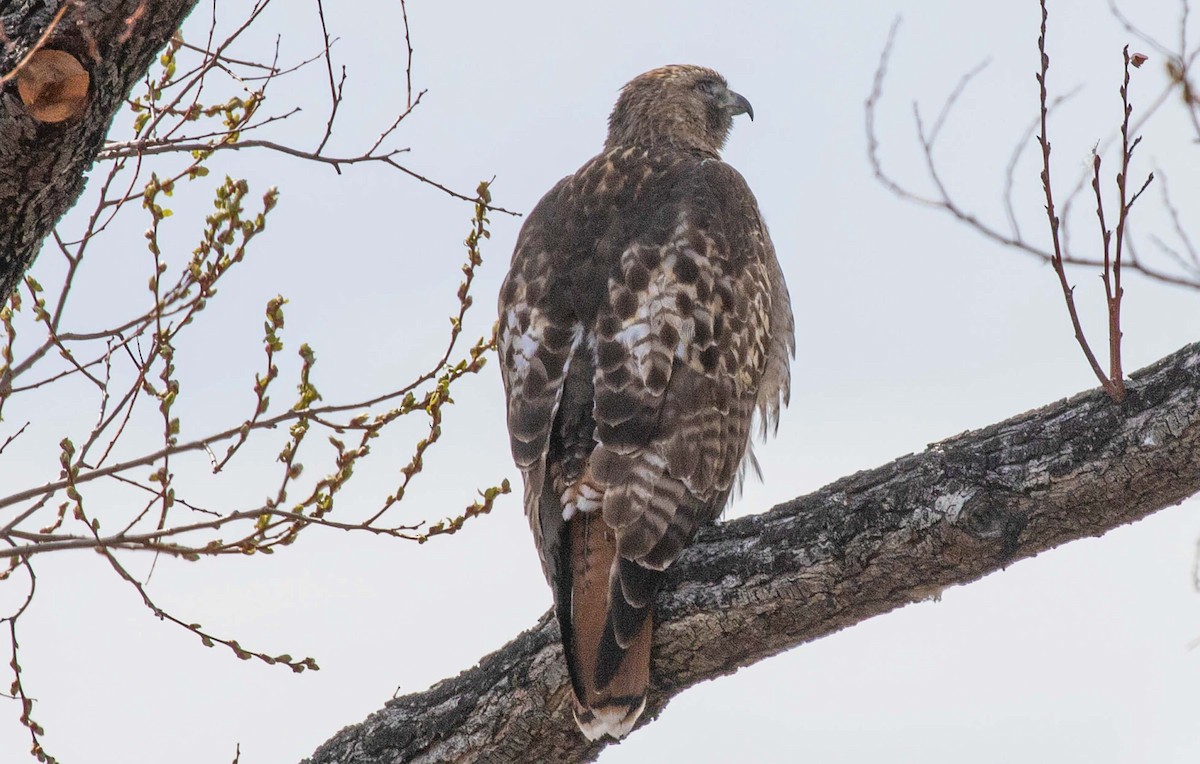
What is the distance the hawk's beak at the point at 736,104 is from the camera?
259 inches

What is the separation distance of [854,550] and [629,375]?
1120 millimetres

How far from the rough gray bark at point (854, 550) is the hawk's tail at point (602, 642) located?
0.08 m

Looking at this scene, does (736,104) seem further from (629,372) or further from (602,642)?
(602,642)

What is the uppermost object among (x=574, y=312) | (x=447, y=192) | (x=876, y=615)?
(x=447, y=192)

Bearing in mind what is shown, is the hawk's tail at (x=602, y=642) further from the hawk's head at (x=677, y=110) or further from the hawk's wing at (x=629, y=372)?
the hawk's head at (x=677, y=110)

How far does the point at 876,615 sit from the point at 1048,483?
0.59 metres

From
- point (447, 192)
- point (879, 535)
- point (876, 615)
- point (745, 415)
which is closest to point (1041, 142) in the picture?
point (879, 535)

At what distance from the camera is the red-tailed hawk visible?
380 centimetres

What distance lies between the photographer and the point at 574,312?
15.1ft

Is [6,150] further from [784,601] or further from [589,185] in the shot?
[589,185]

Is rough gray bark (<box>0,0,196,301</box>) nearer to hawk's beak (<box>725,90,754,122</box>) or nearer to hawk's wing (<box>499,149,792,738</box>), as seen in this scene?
hawk's wing (<box>499,149,792,738</box>)

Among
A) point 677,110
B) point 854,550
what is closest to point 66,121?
point 854,550

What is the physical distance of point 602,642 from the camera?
3.71 meters

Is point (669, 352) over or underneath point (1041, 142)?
over
